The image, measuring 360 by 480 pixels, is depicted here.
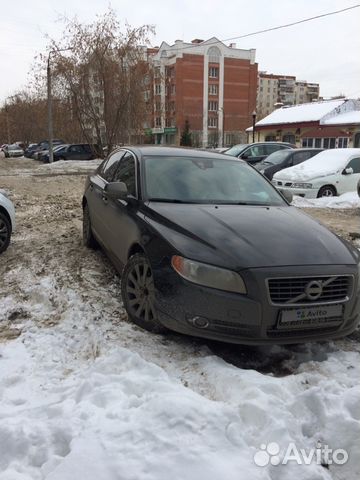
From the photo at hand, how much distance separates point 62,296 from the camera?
182 inches

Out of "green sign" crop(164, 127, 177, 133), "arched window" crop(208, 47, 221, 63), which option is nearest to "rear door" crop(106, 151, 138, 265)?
"green sign" crop(164, 127, 177, 133)

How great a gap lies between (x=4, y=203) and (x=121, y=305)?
291 centimetres

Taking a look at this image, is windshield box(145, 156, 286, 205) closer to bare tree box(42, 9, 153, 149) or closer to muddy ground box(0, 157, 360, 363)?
muddy ground box(0, 157, 360, 363)

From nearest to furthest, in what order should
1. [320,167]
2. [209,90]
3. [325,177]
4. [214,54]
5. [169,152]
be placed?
[169,152]
[325,177]
[320,167]
[214,54]
[209,90]

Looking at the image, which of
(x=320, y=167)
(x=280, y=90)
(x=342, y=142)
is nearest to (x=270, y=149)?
(x=320, y=167)

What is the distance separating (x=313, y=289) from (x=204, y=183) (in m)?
1.80

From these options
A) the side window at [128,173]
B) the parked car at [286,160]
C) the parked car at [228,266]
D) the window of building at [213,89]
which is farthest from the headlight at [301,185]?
the window of building at [213,89]

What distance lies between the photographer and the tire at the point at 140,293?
366cm

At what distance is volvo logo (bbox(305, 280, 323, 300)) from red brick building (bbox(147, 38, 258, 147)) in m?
71.5

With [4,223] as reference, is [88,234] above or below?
below

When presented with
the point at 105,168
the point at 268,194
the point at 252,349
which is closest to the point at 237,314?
the point at 252,349

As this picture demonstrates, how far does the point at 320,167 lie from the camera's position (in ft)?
40.1

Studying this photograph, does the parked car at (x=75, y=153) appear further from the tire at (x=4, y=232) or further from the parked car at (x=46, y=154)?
the tire at (x=4, y=232)

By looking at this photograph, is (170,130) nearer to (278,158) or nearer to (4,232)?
(278,158)
